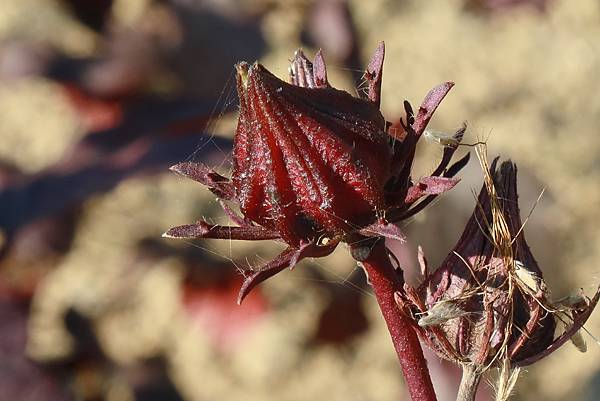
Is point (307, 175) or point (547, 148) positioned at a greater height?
point (547, 148)

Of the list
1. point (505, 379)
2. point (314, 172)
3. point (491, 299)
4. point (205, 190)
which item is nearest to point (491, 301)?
point (491, 299)

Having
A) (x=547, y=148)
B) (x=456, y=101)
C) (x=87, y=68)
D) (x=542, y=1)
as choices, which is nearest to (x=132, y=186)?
(x=87, y=68)

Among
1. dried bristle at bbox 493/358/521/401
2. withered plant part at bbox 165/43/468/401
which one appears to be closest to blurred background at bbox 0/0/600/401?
dried bristle at bbox 493/358/521/401

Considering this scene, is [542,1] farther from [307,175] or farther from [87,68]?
[307,175]

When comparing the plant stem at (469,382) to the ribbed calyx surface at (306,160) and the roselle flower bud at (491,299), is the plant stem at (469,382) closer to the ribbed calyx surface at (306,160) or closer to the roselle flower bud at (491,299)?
the roselle flower bud at (491,299)

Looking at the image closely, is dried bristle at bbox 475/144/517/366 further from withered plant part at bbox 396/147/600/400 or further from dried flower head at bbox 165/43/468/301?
dried flower head at bbox 165/43/468/301
